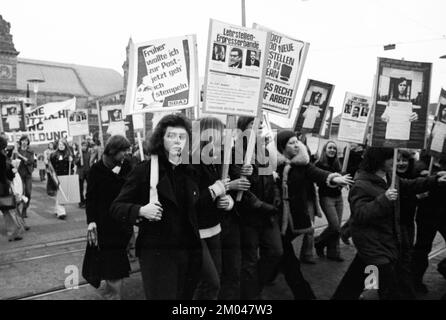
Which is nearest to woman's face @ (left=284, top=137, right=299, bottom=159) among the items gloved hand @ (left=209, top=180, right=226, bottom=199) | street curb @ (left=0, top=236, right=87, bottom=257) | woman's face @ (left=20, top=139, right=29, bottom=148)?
gloved hand @ (left=209, top=180, right=226, bottom=199)

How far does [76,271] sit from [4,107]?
183 inches

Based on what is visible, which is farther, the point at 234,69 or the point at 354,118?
the point at 354,118

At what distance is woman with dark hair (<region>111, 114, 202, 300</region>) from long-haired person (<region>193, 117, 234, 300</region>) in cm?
33

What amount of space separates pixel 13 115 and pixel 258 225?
635cm

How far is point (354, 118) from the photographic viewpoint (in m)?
6.92

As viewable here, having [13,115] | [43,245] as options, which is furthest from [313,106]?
[13,115]

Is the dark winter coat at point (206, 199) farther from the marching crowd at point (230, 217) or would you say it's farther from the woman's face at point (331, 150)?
the woman's face at point (331, 150)

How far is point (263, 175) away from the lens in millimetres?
4023

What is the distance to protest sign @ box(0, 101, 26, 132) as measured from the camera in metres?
8.02

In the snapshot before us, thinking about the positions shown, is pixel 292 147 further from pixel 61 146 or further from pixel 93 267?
pixel 61 146

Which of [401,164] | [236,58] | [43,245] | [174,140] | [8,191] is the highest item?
[236,58]

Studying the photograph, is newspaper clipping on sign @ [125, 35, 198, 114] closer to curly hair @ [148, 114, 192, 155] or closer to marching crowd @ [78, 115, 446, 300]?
Result: marching crowd @ [78, 115, 446, 300]

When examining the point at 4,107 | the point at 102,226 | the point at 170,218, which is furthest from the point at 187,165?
Answer: the point at 4,107
